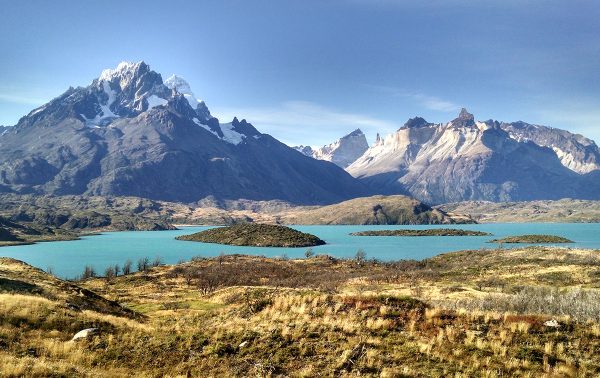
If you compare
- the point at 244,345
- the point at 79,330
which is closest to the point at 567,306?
the point at 244,345

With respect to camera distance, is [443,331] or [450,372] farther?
[443,331]

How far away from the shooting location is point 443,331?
1035 inches

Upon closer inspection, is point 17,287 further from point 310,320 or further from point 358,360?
point 358,360

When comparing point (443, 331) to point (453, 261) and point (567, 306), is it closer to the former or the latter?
point (567, 306)

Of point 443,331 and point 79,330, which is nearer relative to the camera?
point 443,331

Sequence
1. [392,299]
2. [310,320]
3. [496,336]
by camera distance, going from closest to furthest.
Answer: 1. [496,336]
2. [310,320]
3. [392,299]

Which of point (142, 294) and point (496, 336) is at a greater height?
point (496, 336)

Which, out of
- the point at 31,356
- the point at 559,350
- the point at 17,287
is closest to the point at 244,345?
the point at 31,356

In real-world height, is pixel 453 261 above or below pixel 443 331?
below

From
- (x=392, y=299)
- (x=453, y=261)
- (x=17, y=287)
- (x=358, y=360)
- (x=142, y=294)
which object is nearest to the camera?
(x=358, y=360)

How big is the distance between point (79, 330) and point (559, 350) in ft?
98.3

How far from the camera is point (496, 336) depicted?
82.6 ft

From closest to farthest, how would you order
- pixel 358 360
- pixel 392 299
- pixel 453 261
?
pixel 358 360 < pixel 392 299 < pixel 453 261

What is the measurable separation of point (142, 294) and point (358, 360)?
83.2 meters
